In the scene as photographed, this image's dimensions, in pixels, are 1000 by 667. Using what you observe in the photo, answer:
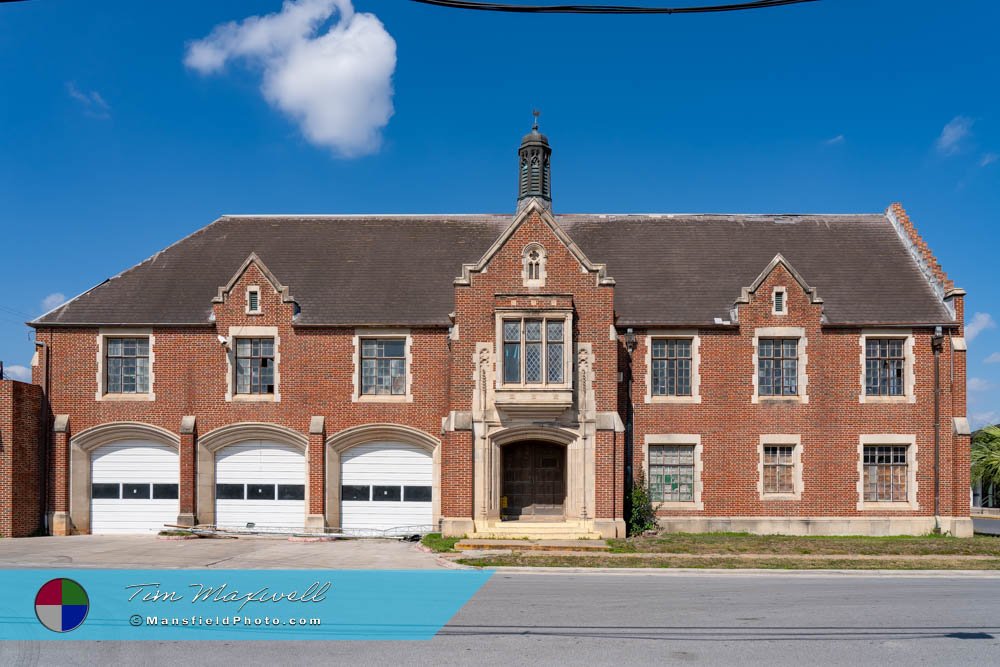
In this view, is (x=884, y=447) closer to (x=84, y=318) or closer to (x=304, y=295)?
(x=304, y=295)

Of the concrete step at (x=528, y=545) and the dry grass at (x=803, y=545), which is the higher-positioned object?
the concrete step at (x=528, y=545)

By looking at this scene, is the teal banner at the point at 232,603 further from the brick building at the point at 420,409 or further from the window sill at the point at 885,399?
the window sill at the point at 885,399

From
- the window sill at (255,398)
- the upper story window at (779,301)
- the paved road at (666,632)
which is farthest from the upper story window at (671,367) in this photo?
the window sill at (255,398)

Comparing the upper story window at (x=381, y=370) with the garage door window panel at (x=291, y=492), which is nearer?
the garage door window panel at (x=291, y=492)

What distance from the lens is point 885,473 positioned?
2414cm

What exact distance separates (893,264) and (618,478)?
13.0 meters

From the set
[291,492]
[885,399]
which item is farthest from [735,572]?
[291,492]

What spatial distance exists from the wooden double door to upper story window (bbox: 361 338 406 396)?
4142mm

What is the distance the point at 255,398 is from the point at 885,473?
64.9ft

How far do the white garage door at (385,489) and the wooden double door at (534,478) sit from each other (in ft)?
9.12

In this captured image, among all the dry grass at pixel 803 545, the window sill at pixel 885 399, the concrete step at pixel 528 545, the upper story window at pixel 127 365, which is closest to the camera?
the dry grass at pixel 803 545

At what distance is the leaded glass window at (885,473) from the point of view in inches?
948

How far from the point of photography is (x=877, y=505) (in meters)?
23.9

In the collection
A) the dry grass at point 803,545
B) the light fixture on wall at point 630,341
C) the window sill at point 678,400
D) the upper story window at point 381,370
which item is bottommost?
the dry grass at point 803,545
